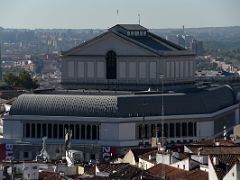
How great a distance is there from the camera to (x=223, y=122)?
3915 inches

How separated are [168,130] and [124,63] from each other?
1225 cm

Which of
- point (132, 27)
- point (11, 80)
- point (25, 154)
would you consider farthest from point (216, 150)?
point (11, 80)

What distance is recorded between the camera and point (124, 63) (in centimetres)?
10450

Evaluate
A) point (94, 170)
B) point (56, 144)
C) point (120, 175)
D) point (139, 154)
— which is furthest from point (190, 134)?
point (120, 175)

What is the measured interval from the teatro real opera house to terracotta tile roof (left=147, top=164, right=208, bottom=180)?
3011 cm

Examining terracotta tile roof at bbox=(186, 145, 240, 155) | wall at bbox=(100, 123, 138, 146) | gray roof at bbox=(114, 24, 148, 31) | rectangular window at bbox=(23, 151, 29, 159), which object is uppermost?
gray roof at bbox=(114, 24, 148, 31)

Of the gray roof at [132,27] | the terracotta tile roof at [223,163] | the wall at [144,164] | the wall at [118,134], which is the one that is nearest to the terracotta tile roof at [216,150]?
the wall at [144,164]

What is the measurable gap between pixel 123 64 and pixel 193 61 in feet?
21.8

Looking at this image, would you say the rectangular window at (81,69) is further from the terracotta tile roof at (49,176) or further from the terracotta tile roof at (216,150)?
the terracotta tile roof at (49,176)

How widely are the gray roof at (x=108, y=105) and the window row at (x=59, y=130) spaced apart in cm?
74

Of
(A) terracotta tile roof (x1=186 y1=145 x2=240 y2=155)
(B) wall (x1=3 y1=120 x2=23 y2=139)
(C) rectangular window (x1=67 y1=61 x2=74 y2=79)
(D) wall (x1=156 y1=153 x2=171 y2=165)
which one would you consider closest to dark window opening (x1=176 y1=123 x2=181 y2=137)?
(B) wall (x1=3 y1=120 x2=23 y2=139)

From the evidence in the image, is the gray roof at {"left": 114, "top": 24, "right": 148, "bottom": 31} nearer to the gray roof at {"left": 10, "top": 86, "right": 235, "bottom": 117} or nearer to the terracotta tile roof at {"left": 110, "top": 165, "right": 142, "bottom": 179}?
the gray roof at {"left": 10, "top": 86, "right": 235, "bottom": 117}

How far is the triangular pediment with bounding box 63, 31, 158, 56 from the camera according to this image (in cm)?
10388

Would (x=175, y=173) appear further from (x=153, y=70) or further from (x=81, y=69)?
(x=81, y=69)
